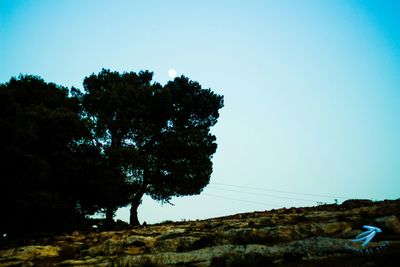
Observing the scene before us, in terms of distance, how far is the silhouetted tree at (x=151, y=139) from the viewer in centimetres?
2886

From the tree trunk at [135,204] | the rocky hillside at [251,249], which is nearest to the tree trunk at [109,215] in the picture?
the tree trunk at [135,204]

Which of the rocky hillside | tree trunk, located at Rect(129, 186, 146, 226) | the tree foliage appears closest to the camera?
the rocky hillside

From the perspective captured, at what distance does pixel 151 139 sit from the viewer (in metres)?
30.5

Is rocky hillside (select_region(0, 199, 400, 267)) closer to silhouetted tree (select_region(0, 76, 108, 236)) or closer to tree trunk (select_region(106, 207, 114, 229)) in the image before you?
silhouetted tree (select_region(0, 76, 108, 236))

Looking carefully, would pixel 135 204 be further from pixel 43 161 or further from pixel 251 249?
pixel 251 249

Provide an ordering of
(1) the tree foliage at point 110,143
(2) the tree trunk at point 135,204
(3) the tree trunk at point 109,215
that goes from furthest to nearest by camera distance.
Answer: (2) the tree trunk at point 135,204, (3) the tree trunk at point 109,215, (1) the tree foliage at point 110,143

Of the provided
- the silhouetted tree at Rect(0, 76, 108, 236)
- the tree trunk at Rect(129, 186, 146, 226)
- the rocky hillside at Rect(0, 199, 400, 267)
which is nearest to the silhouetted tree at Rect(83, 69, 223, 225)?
the tree trunk at Rect(129, 186, 146, 226)

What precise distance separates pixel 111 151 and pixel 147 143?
14.3 ft

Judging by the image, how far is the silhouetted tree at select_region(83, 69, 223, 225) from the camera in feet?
94.7

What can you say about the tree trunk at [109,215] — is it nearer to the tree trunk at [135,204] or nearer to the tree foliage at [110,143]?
the tree foliage at [110,143]

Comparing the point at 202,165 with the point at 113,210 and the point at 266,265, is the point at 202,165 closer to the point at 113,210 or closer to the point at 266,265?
the point at 113,210

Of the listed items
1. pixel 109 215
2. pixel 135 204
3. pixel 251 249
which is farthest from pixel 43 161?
pixel 251 249

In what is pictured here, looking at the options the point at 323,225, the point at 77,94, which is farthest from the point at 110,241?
the point at 77,94

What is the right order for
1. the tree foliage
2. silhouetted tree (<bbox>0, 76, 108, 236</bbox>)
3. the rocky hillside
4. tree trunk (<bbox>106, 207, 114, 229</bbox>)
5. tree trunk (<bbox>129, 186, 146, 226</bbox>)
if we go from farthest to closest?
tree trunk (<bbox>129, 186, 146, 226</bbox>) → tree trunk (<bbox>106, 207, 114, 229</bbox>) → the tree foliage → silhouetted tree (<bbox>0, 76, 108, 236</bbox>) → the rocky hillside
